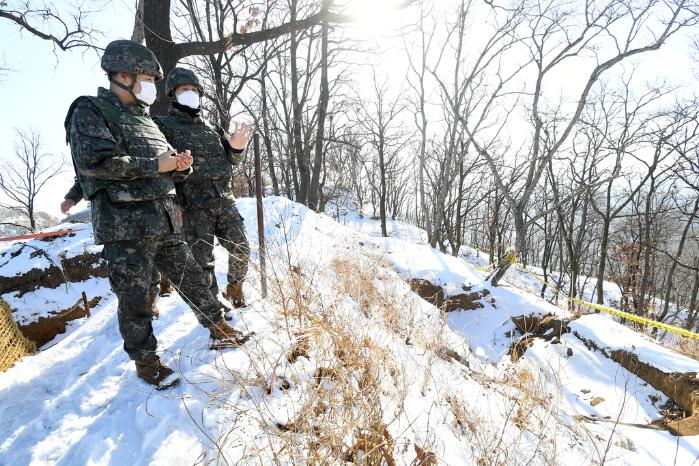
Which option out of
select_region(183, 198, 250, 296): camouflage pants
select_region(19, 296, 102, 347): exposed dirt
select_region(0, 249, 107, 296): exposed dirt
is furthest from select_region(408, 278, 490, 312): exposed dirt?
select_region(0, 249, 107, 296): exposed dirt

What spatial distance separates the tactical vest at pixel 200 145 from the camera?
2541 millimetres

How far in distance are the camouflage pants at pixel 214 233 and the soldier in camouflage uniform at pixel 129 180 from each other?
1.91 ft

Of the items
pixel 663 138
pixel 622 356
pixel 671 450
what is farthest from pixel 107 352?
pixel 663 138

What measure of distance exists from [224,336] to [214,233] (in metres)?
0.94

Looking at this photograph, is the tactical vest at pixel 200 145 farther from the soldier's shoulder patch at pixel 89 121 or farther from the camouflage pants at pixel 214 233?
the soldier's shoulder patch at pixel 89 121

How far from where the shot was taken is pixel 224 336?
2246 millimetres

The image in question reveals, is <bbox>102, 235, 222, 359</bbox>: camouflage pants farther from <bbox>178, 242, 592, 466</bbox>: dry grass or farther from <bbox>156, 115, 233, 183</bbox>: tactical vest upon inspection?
<bbox>156, 115, 233, 183</bbox>: tactical vest

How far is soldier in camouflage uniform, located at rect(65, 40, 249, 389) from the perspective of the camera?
1.73 metres

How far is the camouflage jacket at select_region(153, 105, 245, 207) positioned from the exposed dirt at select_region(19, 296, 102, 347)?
7.99 feet

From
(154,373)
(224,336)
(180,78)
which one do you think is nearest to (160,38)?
(180,78)

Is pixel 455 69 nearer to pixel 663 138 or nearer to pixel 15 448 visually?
pixel 663 138

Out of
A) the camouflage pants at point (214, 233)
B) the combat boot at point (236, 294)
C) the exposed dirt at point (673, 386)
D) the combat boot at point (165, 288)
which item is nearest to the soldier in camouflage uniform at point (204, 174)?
the camouflage pants at point (214, 233)

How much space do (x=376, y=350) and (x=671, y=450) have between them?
2.34 metres

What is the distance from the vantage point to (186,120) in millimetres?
2615
